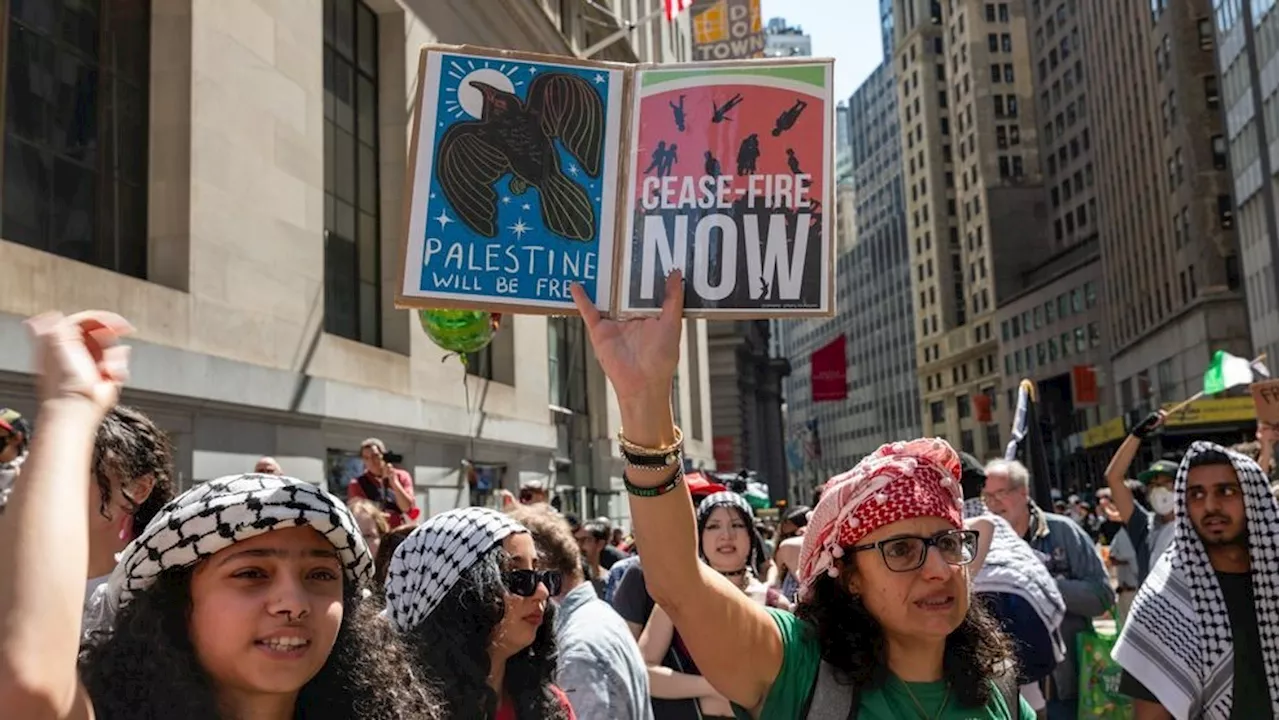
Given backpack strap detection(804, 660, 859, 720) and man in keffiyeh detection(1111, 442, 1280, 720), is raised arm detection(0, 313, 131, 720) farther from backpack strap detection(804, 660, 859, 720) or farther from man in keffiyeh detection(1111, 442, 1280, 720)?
man in keffiyeh detection(1111, 442, 1280, 720)

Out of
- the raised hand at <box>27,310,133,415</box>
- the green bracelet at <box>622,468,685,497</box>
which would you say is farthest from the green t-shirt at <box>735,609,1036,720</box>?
the raised hand at <box>27,310,133,415</box>

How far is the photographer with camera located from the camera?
28.3ft

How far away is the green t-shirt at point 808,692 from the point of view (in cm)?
266

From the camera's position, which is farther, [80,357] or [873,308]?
[873,308]

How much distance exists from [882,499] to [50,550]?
192 centimetres

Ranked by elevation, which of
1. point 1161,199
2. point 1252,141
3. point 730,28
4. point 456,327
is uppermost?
point 1161,199

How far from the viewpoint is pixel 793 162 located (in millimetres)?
3387

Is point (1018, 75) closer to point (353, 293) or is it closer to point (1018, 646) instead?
point (353, 293)

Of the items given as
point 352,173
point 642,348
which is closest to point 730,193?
point 642,348

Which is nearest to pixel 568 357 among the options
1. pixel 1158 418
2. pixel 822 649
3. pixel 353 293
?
pixel 353 293

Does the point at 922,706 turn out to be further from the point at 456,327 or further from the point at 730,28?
the point at 730,28

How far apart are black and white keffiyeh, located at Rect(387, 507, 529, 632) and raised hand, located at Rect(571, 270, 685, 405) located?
775 mm

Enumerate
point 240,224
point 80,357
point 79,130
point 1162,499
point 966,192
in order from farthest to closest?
point 966,192, point 240,224, point 79,130, point 1162,499, point 80,357

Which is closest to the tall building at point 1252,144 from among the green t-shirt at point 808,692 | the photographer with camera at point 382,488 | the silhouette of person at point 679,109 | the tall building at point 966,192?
the photographer with camera at point 382,488
